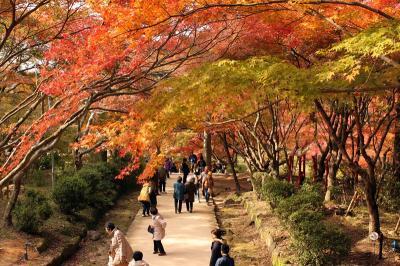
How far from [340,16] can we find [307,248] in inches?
196

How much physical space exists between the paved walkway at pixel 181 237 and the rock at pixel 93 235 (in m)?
0.94

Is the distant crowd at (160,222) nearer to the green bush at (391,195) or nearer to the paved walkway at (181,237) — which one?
the paved walkway at (181,237)

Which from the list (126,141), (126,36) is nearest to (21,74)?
(126,141)

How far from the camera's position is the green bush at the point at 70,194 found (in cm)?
1411

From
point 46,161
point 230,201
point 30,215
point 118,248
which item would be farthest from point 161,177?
point 118,248

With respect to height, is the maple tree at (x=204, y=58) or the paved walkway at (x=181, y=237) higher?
the maple tree at (x=204, y=58)

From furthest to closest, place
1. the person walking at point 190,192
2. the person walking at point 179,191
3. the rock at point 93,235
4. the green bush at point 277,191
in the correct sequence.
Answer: the person walking at point 190,192
the person walking at point 179,191
the green bush at point 277,191
the rock at point 93,235

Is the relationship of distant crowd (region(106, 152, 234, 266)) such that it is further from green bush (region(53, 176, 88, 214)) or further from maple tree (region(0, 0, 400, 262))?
maple tree (region(0, 0, 400, 262))

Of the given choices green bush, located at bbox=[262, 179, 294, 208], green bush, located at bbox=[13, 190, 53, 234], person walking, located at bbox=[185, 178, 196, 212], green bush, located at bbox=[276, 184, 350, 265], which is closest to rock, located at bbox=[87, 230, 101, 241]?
green bush, located at bbox=[13, 190, 53, 234]

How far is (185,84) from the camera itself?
898 centimetres

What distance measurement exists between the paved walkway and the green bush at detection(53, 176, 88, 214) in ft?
6.45

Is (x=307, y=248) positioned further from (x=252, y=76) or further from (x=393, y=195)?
(x=393, y=195)

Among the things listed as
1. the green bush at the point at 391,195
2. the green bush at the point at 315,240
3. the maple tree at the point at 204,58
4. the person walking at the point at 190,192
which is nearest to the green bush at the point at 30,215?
the maple tree at the point at 204,58

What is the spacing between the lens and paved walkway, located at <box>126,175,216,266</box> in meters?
11.2
